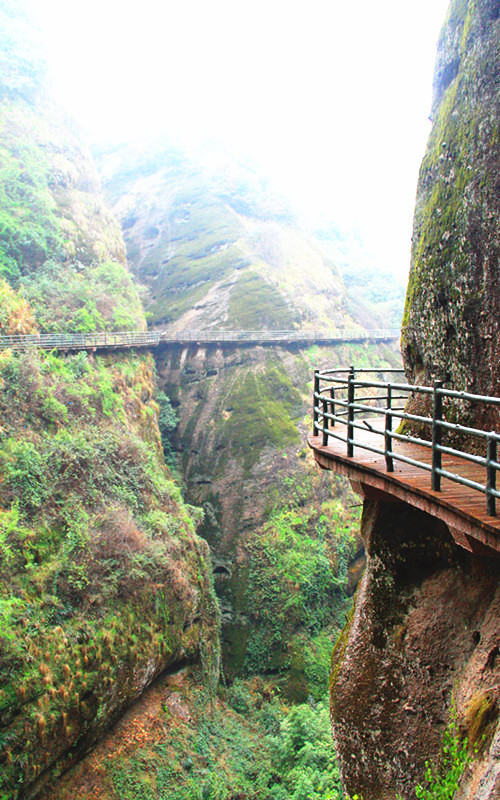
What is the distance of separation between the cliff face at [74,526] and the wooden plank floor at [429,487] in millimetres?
7580

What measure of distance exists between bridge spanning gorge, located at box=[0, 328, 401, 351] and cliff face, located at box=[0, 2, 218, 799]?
637mm

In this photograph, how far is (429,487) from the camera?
12.2 feet

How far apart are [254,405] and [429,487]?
786 inches

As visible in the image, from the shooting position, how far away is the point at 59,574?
35.5ft

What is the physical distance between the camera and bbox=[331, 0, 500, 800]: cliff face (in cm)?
426

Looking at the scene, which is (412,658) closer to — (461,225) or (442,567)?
(442,567)

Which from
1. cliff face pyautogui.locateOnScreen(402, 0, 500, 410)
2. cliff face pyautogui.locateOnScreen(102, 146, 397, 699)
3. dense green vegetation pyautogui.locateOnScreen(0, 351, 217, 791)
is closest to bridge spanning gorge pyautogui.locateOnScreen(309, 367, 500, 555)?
cliff face pyautogui.locateOnScreen(402, 0, 500, 410)

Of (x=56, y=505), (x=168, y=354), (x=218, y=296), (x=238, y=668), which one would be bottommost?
(x=238, y=668)

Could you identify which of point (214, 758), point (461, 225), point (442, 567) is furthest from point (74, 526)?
point (461, 225)

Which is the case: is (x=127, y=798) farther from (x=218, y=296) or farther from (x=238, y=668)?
(x=218, y=296)

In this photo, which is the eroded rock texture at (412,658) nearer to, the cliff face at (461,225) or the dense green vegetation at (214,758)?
the cliff face at (461,225)

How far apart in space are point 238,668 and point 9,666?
9590 millimetres

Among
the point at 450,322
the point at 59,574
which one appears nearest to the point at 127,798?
the point at 59,574

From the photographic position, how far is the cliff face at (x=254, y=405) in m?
17.5
